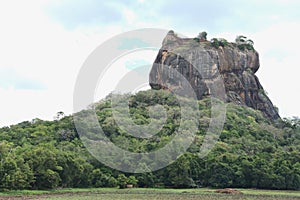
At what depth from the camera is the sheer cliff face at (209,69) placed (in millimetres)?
81500

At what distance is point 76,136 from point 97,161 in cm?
1326

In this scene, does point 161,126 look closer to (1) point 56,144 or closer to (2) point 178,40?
(1) point 56,144

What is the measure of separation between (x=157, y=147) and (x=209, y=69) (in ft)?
97.4

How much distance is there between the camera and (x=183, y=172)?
159 feet

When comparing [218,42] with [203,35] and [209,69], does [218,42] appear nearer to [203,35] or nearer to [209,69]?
[203,35]

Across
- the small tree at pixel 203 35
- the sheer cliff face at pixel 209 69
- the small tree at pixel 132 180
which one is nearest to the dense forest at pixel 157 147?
the small tree at pixel 132 180

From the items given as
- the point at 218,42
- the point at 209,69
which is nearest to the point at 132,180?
A: the point at 209,69

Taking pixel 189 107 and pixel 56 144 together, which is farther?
pixel 189 107

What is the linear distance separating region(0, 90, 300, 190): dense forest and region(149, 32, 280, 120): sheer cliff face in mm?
6476

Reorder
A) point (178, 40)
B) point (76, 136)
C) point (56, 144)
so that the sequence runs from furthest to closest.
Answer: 1. point (178, 40)
2. point (76, 136)
3. point (56, 144)

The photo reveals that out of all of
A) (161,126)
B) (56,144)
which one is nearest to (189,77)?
(161,126)

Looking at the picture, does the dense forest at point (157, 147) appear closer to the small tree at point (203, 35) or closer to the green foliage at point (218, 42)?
the green foliage at point (218, 42)

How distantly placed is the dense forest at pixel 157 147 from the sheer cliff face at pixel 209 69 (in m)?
6.48

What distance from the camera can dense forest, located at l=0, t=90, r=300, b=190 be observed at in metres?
41.3
